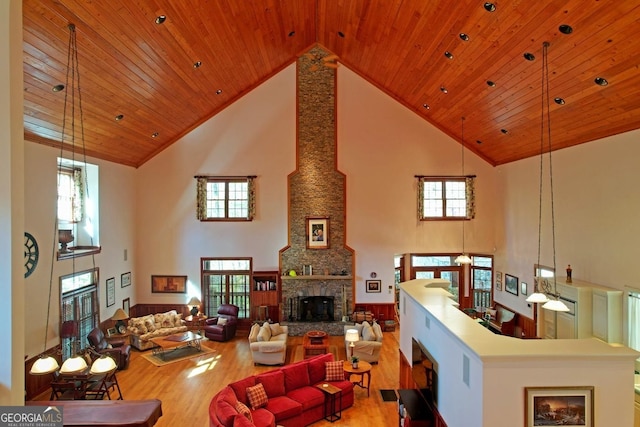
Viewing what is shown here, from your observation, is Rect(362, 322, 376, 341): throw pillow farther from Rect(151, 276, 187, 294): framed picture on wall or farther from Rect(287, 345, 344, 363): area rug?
Rect(151, 276, 187, 294): framed picture on wall

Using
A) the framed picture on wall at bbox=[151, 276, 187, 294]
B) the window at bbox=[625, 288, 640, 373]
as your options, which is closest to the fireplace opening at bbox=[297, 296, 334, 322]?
the framed picture on wall at bbox=[151, 276, 187, 294]

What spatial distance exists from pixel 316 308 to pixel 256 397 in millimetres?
5539

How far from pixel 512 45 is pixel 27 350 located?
10.0m

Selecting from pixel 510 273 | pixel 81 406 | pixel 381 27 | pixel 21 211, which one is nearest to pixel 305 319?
pixel 510 273

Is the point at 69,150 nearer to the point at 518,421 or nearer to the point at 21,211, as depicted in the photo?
A: the point at 21,211

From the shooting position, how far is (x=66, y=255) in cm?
820

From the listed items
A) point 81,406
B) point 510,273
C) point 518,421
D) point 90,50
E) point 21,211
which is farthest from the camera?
point 510,273

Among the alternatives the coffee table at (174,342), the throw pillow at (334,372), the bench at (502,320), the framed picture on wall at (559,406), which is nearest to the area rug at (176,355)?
the coffee table at (174,342)

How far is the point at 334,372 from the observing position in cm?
734

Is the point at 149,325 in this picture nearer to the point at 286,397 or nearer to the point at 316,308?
the point at 316,308

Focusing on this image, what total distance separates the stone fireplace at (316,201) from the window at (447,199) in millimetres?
2660

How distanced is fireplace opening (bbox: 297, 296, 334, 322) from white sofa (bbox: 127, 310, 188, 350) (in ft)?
11.3

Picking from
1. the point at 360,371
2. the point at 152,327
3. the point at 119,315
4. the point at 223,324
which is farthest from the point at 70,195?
the point at 360,371

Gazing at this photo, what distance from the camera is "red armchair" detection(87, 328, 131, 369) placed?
8.61 metres
